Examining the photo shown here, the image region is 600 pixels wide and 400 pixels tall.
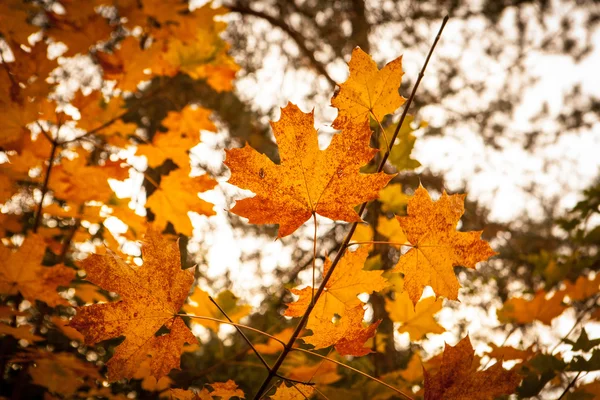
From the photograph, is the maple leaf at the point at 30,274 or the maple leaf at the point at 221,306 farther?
the maple leaf at the point at 221,306

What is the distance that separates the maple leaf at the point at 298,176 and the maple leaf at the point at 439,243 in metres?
0.15

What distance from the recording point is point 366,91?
0.90 metres

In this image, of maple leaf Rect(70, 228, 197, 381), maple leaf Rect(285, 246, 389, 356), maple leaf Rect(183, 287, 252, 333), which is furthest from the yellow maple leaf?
maple leaf Rect(70, 228, 197, 381)

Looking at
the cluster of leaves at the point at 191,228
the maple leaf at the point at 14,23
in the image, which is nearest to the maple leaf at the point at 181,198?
the cluster of leaves at the point at 191,228

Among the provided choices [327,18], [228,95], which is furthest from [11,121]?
[327,18]

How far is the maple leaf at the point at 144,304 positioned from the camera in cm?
83

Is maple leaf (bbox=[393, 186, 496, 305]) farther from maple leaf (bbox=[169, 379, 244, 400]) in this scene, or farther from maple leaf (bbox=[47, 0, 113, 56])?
maple leaf (bbox=[47, 0, 113, 56])

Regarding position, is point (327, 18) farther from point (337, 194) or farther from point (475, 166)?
point (337, 194)

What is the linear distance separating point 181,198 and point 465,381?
1347 millimetres

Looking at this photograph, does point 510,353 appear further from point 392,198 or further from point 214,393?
point 214,393

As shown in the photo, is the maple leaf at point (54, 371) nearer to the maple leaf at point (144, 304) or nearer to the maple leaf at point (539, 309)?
the maple leaf at point (144, 304)

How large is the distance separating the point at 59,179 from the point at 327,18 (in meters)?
3.78

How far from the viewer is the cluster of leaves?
0.83m

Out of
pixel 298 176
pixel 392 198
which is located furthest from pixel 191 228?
pixel 298 176
